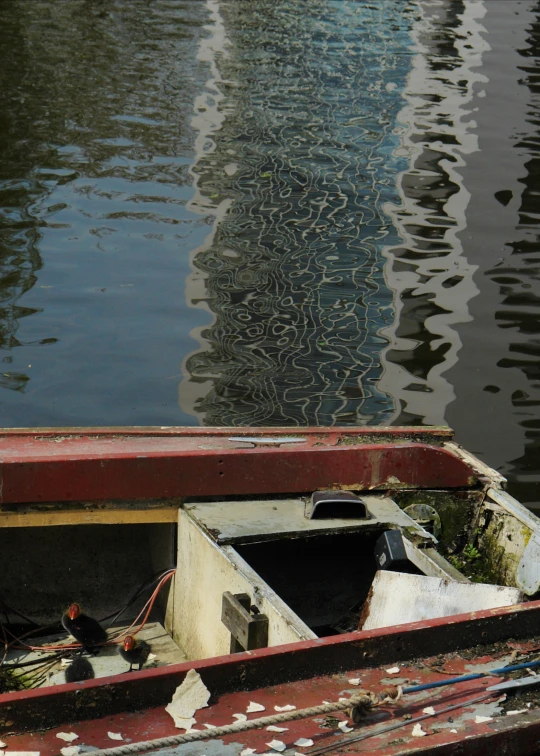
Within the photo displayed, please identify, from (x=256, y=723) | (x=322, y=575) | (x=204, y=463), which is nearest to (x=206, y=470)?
(x=204, y=463)

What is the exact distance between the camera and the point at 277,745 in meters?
2.84

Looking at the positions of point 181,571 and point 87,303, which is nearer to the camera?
point 181,571

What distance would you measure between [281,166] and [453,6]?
10313 mm

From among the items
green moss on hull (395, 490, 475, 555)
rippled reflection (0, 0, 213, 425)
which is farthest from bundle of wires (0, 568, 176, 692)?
rippled reflection (0, 0, 213, 425)

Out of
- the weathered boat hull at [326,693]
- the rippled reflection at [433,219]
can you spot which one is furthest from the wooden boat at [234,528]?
the rippled reflection at [433,219]

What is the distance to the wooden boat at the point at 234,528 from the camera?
425 centimetres

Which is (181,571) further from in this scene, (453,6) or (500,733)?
(453,6)

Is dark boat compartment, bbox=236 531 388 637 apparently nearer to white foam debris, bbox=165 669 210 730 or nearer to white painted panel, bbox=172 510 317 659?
white painted panel, bbox=172 510 317 659

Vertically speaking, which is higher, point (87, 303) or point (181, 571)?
point (181, 571)

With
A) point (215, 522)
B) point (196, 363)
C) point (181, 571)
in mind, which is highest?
point (215, 522)

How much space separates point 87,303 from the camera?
32.6 ft

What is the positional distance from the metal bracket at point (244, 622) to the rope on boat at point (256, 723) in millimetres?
636

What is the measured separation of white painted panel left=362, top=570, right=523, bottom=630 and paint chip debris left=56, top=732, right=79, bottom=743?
163 cm

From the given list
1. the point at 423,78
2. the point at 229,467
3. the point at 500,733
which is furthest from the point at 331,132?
the point at 500,733
